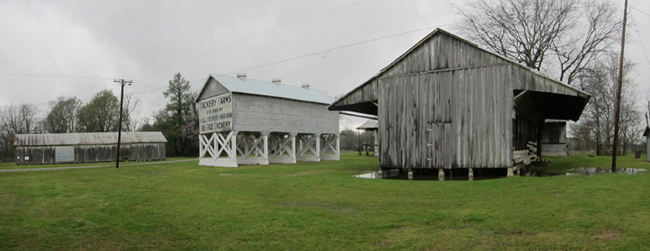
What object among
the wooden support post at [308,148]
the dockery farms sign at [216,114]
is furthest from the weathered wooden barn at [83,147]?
the wooden support post at [308,148]

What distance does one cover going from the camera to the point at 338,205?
486 inches

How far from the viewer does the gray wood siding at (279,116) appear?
34.2 meters

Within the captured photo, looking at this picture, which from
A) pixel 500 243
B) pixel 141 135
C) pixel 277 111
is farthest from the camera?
pixel 141 135

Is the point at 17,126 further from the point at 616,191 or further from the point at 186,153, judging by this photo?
the point at 616,191

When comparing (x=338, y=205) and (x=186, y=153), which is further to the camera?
(x=186, y=153)

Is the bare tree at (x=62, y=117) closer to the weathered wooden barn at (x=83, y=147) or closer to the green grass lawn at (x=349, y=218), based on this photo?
the weathered wooden barn at (x=83, y=147)

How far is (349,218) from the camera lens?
412 inches

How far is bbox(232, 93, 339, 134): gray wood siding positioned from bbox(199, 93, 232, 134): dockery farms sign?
68 centimetres

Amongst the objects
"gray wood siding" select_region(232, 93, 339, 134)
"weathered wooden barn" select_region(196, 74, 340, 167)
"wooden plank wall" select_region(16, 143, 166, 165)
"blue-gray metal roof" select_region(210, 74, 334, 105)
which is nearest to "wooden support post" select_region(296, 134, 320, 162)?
"weathered wooden barn" select_region(196, 74, 340, 167)

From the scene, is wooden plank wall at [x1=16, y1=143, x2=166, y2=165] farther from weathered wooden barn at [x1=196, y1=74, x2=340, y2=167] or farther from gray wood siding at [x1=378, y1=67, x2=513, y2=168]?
gray wood siding at [x1=378, y1=67, x2=513, y2=168]

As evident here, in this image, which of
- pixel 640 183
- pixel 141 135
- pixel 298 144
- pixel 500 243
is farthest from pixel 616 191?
pixel 141 135

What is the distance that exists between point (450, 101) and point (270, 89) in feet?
70.1

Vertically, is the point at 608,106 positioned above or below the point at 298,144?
above

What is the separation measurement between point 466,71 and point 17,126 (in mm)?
78855
